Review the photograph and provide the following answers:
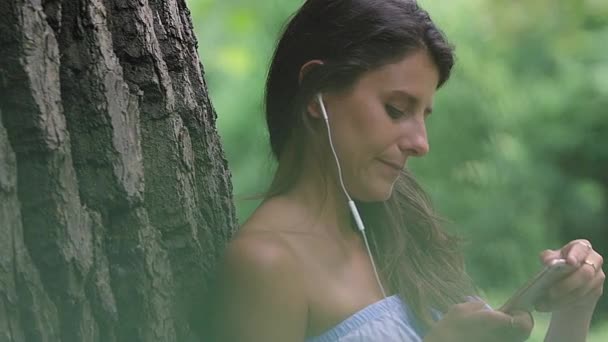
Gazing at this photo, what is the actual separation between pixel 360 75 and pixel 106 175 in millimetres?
334

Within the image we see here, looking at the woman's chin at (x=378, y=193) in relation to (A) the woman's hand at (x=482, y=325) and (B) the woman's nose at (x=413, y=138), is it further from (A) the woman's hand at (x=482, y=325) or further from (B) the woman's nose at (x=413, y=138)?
(A) the woman's hand at (x=482, y=325)

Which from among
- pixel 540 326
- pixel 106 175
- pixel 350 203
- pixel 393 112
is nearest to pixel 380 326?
pixel 350 203

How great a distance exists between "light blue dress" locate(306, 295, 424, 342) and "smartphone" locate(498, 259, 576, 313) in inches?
6.4

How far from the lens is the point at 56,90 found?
112 cm

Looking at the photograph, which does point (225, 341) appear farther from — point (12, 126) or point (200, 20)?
point (200, 20)

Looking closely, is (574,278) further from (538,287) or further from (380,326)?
(380,326)

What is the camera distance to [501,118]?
3404 millimetres

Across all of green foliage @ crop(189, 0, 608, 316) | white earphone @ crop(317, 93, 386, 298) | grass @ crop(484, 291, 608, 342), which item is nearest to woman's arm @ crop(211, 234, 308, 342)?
white earphone @ crop(317, 93, 386, 298)

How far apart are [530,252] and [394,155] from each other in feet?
7.14

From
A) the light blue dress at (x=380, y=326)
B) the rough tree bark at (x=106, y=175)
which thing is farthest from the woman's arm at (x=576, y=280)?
the rough tree bark at (x=106, y=175)

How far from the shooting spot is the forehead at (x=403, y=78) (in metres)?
1.36

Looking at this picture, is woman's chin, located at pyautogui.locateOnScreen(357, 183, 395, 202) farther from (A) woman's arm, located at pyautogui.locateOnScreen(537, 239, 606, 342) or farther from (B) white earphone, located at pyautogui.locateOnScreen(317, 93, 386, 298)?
(A) woman's arm, located at pyautogui.locateOnScreen(537, 239, 606, 342)

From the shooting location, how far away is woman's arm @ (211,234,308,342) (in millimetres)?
1292

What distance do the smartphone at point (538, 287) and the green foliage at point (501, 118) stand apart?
1.65m
